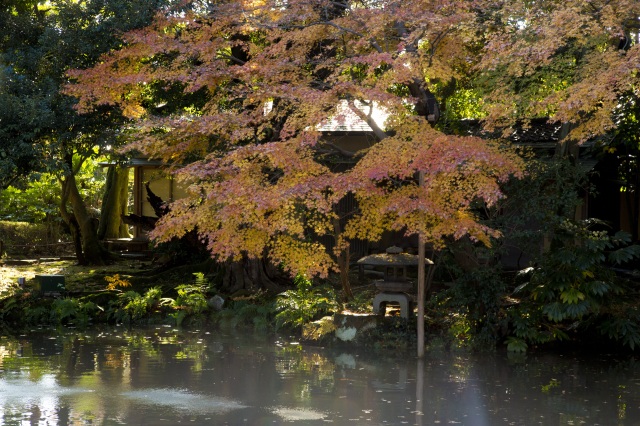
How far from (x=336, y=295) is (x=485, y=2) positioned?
6204mm

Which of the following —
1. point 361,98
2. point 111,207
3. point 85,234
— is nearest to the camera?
point 361,98

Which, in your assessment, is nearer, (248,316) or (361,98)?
(361,98)

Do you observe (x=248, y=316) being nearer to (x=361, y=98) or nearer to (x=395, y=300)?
(x=395, y=300)

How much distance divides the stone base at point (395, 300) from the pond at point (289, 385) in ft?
3.23

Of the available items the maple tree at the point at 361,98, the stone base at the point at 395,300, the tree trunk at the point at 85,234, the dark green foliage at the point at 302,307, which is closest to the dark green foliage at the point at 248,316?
the dark green foliage at the point at 302,307

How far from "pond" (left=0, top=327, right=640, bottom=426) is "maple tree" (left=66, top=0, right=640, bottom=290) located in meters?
1.84

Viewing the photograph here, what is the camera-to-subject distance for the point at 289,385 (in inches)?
410

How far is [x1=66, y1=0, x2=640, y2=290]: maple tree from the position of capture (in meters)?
11.3

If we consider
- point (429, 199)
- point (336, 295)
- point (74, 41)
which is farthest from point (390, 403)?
point (74, 41)

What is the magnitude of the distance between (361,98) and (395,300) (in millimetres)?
3668

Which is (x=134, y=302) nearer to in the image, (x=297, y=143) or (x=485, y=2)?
(x=297, y=143)

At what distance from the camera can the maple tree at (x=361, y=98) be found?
1133cm

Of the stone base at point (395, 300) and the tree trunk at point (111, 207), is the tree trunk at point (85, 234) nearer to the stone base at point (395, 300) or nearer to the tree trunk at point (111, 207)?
the tree trunk at point (111, 207)

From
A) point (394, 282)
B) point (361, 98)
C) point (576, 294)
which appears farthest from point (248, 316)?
point (576, 294)
